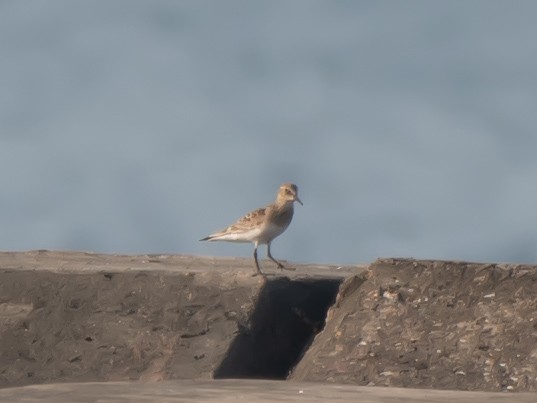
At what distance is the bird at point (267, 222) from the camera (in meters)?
12.1

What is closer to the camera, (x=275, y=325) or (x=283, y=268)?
(x=275, y=325)

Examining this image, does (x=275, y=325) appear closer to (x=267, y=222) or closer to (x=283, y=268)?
(x=283, y=268)

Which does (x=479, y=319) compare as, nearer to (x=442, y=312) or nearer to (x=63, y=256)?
(x=442, y=312)

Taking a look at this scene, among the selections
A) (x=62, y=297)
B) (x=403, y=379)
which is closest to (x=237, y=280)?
(x=62, y=297)

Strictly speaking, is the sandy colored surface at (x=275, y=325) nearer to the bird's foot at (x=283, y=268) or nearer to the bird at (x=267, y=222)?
the bird's foot at (x=283, y=268)

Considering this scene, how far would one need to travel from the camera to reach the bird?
39.8 ft

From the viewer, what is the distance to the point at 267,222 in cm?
1222

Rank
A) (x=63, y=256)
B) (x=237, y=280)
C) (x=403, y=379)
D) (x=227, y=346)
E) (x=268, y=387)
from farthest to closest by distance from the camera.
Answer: (x=63, y=256)
(x=237, y=280)
(x=227, y=346)
(x=403, y=379)
(x=268, y=387)

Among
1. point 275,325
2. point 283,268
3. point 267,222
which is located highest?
point 267,222

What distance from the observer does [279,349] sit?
30.2 feet

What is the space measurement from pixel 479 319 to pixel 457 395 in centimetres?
207

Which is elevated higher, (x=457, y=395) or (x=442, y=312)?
(x=442, y=312)

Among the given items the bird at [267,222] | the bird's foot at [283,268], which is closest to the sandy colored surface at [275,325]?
the bird's foot at [283,268]

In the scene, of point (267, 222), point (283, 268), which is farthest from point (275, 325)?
point (267, 222)
